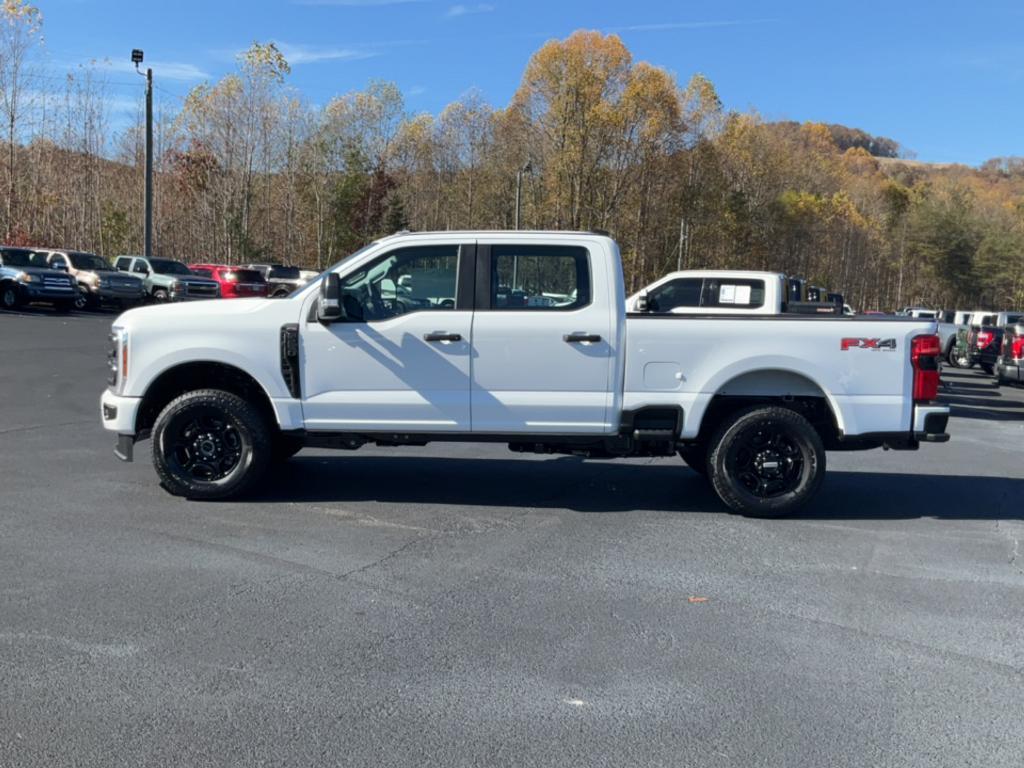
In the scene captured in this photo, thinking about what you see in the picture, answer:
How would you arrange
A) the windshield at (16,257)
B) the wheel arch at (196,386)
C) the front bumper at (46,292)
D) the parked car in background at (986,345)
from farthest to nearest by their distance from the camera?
the windshield at (16,257)
the front bumper at (46,292)
the parked car in background at (986,345)
the wheel arch at (196,386)

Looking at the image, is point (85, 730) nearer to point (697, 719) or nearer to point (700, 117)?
point (697, 719)

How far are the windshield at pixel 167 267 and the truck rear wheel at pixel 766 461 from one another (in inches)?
1241

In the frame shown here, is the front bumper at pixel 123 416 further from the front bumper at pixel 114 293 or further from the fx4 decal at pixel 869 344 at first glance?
the front bumper at pixel 114 293

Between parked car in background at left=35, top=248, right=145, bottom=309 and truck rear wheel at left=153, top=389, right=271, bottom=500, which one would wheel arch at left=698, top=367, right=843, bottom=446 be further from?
parked car in background at left=35, top=248, right=145, bottom=309

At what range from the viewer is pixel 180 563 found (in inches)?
228

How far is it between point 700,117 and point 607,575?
51.5 m

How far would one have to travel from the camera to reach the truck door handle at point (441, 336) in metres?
7.11

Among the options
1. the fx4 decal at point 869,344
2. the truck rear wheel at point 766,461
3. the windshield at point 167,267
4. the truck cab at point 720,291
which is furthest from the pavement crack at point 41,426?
the windshield at point 167,267

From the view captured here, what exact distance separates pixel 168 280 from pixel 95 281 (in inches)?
96.2

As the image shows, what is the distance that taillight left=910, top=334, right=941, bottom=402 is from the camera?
7164 millimetres

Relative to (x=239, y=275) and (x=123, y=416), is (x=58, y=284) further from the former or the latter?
(x=123, y=416)

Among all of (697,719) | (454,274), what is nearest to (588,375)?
(454,274)

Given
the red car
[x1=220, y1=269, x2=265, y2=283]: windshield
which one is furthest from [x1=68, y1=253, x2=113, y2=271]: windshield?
[x1=220, y1=269, x2=265, y2=283]: windshield

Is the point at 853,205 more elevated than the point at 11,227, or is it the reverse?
the point at 853,205
